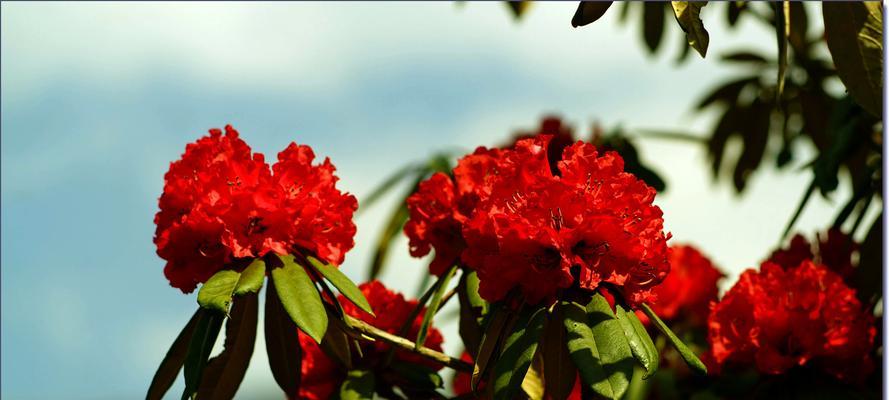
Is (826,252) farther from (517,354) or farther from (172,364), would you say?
(172,364)

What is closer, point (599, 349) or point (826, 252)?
point (599, 349)

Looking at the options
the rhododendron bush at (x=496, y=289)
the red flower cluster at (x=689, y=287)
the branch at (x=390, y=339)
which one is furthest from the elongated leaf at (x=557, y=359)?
the red flower cluster at (x=689, y=287)

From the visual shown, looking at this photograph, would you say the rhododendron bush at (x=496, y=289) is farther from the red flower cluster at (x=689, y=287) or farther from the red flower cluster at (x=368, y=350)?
the red flower cluster at (x=689, y=287)

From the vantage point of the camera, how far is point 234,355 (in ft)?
5.36

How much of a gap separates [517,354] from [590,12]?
489 millimetres

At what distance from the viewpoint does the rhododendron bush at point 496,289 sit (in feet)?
4.76

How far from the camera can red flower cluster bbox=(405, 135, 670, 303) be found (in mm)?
1448

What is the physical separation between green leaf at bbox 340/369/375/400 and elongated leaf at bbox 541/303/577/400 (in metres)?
0.33

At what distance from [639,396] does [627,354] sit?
1.04 metres

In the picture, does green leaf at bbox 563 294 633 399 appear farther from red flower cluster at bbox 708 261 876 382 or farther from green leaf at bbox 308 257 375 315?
red flower cluster at bbox 708 261 876 382

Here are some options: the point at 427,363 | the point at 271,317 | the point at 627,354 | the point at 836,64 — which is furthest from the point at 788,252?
the point at 271,317

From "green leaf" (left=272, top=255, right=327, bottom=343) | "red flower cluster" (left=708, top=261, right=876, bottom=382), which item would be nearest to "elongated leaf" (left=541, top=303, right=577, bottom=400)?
"green leaf" (left=272, top=255, right=327, bottom=343)

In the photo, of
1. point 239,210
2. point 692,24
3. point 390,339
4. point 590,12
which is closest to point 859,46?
point 692,24

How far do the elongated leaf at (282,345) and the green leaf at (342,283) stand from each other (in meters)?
0.09
